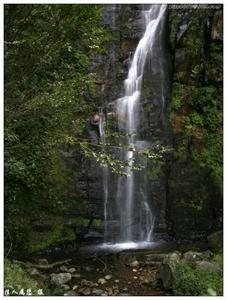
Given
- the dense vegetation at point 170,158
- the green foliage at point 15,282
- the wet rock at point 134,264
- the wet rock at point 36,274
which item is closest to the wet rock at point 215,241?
the dense vegetation at point 170,158

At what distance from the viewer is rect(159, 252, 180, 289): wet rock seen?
6.36 m

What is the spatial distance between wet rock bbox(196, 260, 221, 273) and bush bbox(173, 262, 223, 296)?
8 centimetres

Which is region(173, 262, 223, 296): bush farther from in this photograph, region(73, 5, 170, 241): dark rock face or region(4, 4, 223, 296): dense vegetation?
region(73, 5, 170, 241): dark rock face

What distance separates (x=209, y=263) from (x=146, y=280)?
122cm

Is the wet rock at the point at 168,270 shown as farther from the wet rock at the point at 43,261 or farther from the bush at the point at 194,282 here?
the wet rock at the point at 43,261

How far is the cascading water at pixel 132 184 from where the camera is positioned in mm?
8945

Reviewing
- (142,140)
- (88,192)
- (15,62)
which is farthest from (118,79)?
(15,62)

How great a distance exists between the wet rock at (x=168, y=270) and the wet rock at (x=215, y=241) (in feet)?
5.47

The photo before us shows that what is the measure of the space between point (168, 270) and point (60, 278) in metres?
1.97

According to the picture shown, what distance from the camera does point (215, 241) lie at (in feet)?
Answer: 26.7

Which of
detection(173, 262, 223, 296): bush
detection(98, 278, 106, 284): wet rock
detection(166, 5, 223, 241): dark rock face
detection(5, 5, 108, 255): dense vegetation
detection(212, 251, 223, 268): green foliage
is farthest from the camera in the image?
detection(166, 5, 223, 241): dark rock face

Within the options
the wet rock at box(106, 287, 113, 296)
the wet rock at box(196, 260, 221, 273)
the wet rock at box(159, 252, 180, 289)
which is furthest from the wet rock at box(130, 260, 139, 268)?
the wet rock at box(196, 260, 221, 273)

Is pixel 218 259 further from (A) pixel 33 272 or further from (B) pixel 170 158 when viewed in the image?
(A) pixel 33 272

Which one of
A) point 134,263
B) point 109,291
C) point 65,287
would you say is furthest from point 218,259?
point 65,287
